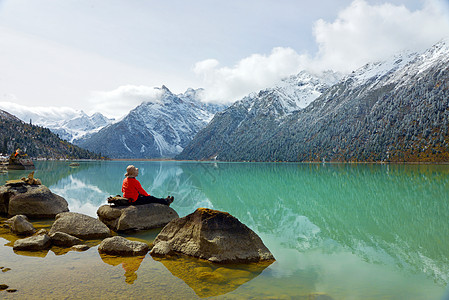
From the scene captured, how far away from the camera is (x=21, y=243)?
41.3 ft

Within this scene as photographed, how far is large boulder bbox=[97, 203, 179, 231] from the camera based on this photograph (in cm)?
1647

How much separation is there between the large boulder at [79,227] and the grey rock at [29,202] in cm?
659

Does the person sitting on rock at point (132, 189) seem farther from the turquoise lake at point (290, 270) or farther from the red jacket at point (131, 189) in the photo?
the turquoise lake at point (290, 270)

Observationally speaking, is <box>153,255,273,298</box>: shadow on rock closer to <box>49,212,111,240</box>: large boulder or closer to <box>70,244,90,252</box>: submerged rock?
<box>70,244,90,252</box>: submerged rock

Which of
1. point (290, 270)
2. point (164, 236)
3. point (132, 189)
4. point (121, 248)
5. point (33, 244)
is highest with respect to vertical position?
point (132, 189)

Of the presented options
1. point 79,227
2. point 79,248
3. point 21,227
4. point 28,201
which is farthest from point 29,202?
point 79,248

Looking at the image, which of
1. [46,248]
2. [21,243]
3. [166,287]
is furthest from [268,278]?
[21,243]

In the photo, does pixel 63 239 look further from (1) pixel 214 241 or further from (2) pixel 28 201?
(2) pixel 28 201

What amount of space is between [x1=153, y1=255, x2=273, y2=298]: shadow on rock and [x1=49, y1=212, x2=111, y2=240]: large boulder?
4.68m

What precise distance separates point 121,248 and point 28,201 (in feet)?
40.1

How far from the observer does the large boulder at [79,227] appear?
1455cm

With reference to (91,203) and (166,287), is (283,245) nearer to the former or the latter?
(166,287)

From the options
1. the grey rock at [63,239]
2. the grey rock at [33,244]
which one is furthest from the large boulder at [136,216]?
the grey rock at [33,244]

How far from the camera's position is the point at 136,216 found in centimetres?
1675
